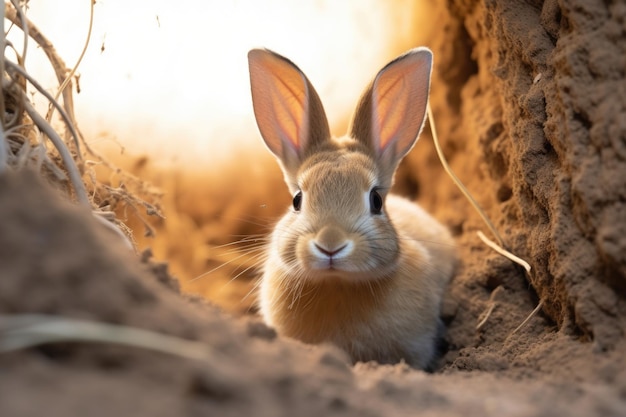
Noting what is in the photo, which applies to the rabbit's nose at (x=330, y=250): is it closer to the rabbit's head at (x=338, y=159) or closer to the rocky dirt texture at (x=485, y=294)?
the rabbit's head at (x=338, y=159)

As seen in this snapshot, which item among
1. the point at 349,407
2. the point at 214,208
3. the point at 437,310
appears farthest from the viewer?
the point at 214,208

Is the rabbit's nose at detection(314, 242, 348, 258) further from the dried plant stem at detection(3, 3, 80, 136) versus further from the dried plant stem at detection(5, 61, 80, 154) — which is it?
the dried plant stem at detection(3, 3, 80, 136)

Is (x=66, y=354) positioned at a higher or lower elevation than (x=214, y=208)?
higher

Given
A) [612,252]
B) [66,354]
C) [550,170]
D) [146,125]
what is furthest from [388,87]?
[66,354]

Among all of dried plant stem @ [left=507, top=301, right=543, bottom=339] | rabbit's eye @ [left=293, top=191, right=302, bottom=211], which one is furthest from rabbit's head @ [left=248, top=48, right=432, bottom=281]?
Answer: dried plant stem @ [left=507, top=301, right=543, bottom=339]

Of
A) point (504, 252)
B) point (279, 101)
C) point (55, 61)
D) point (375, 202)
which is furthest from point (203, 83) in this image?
point (504, 252)

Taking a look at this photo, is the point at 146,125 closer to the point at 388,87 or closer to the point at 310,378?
the point at 388,87

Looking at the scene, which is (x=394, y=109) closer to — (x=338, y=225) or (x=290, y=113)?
(x=290, y=113)
